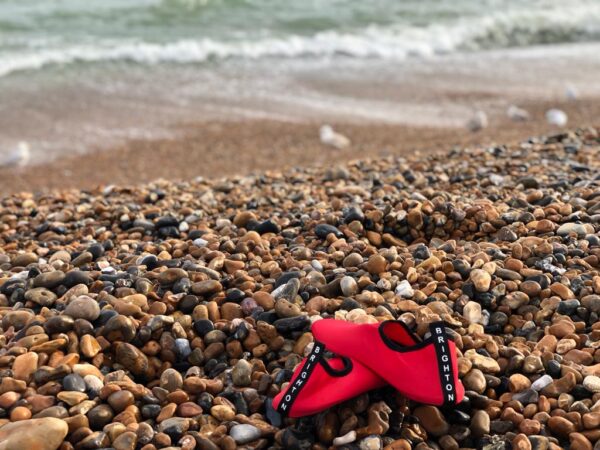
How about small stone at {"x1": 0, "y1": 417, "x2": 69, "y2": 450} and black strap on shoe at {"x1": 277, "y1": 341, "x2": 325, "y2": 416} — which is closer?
small stone at {"x1": 0, "y1": 417, "x2": 69, "y2": 450}

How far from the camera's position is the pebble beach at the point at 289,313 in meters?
2.45

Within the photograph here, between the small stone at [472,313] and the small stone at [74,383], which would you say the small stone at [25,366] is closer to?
the small stone at [74,383]

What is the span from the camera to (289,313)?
3.00m

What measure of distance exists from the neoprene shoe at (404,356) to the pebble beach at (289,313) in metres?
0.09

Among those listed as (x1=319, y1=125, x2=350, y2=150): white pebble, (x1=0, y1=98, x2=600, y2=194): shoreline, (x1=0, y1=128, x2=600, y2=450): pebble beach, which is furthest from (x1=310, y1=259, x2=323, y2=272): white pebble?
(x1=319, y1=125, x2=350, y2=150): white pebble

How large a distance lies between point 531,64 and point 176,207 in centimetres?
913

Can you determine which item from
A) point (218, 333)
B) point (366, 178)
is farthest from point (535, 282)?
point (366, 178)

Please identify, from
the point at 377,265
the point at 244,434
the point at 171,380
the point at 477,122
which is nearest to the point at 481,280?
the point at 377,265

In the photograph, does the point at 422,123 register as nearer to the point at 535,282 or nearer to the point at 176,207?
the point at 176,207

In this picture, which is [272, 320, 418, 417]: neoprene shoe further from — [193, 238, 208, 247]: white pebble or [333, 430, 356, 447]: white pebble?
[193, 238, 208, 247]: white pebble

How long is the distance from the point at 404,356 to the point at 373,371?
0.43 feet

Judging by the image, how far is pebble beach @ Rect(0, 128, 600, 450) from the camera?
2.45m

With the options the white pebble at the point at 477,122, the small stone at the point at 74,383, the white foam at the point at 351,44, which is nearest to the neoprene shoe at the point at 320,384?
the small stone at the point at 74,383

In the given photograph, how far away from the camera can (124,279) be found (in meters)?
3.35
